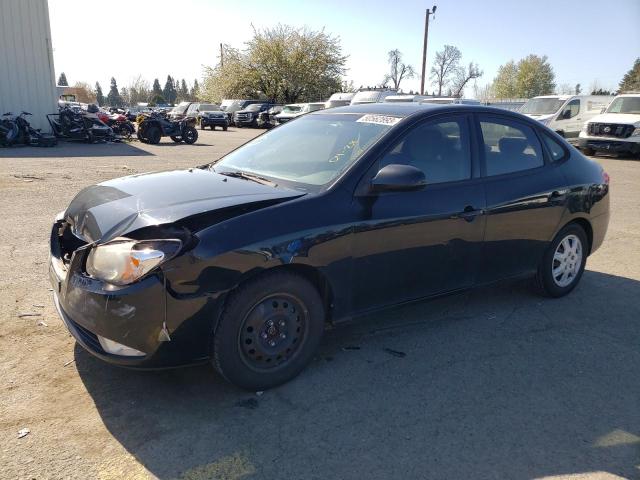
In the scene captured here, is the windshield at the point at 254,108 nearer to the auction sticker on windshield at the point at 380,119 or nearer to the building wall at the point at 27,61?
the building wall at the point at 27,61

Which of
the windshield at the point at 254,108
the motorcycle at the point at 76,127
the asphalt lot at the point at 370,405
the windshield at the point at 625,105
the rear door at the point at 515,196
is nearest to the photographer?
the asphalt lot at the point at 370,405

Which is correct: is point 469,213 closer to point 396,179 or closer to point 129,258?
point 396,179

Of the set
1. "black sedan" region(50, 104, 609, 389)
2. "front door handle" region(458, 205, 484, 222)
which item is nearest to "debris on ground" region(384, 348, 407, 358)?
"black sedan" region(50, 104, 609, 389)

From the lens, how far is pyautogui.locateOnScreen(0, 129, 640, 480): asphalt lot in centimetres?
254

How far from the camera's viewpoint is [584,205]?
476cm

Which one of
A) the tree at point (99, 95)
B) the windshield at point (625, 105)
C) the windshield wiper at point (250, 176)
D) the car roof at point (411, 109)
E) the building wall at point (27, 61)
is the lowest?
the windshield wiper at point (250, 176)

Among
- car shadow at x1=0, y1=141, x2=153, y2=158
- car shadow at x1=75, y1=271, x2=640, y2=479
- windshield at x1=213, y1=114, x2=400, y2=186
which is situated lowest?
car shadow at x1=75, y1=271, x2=640, y2=479

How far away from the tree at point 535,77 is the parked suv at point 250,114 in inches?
2245

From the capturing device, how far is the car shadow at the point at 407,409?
101 inches

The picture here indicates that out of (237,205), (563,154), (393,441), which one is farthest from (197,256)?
(563,154)

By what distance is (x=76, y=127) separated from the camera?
1922 cm

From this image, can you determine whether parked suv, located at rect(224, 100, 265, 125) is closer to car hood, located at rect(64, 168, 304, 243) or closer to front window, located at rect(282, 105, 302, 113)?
front window, located at rect(282, 105, 302, 113)

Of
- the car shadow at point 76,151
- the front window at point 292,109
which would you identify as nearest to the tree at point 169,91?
the front window at point 292,109

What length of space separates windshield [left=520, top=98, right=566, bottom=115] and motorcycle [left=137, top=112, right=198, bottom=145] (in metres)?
13.3
